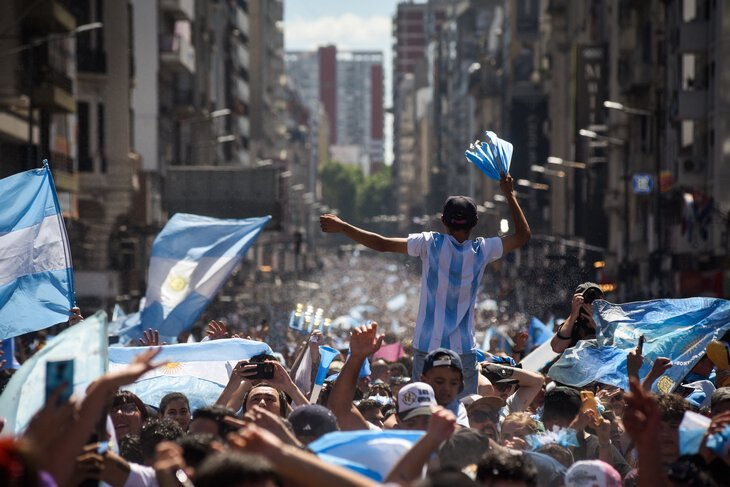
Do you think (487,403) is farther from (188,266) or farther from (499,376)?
(188,266)

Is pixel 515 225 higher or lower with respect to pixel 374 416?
higher

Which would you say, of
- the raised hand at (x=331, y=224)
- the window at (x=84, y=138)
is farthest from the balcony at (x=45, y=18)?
the raised hand at (x=331, y=224)

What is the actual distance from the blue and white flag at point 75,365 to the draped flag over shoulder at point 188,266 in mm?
9420

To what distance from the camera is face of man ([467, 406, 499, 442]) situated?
8562mm

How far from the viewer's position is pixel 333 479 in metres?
5.55

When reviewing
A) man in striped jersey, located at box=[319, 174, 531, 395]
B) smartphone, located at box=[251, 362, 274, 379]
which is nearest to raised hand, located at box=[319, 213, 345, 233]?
man in striped jersey, located at box=[319, 174, 531, 395]

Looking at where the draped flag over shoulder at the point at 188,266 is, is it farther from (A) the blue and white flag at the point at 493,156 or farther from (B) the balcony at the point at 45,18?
(B) the balcony at the point at 45,18

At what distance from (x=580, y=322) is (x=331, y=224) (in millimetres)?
2799

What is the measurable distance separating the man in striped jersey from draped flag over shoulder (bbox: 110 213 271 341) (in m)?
7.13

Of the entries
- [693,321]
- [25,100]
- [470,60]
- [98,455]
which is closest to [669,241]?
[25,100]

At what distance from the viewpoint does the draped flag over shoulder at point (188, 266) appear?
1655 cm

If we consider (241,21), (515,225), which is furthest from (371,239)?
(241,21)

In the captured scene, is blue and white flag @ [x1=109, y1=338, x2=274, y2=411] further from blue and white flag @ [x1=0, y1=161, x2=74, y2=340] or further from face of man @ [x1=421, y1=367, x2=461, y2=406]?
face of man @ [x1=421, y1=367, x2=461, y2=406]

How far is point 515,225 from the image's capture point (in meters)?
9.40
